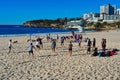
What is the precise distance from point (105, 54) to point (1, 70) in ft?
26.6

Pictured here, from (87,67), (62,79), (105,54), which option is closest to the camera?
(62,79)

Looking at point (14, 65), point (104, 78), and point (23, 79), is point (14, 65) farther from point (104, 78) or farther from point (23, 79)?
point (104, 78)

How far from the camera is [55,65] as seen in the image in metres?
14.7

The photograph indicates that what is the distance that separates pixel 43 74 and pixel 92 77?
2.32m

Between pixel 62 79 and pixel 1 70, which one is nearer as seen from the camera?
pixel 62 79

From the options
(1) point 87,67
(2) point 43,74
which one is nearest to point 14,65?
(2) point 43,74

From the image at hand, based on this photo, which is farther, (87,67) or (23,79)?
(87,67)

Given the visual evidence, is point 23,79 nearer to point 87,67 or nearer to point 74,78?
point 74,78

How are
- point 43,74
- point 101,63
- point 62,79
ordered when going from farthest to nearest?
point 101,63
point 43,74
point 62,79

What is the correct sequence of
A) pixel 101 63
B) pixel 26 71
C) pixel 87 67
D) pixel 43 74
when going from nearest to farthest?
pixel 43 74
pixel 26 71
pixel 87 67
pixel 101 63

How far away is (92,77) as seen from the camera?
37.6 ft

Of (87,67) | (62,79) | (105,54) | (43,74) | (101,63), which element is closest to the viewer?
(62,79)

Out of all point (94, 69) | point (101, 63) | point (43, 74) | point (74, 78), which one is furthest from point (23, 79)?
point (101, 63)

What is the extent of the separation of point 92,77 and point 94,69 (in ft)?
6.29
